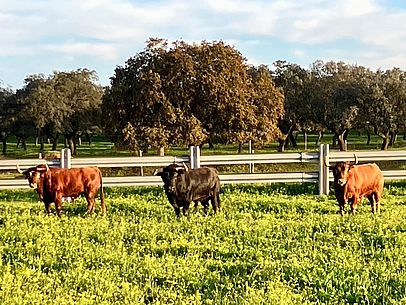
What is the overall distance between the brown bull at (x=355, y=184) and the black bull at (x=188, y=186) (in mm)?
2677

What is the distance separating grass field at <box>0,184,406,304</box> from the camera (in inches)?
269

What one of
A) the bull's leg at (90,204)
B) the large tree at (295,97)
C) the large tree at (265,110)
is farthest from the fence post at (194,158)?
Answer: the large tree at (295,97)

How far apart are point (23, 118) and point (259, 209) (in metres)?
46.5

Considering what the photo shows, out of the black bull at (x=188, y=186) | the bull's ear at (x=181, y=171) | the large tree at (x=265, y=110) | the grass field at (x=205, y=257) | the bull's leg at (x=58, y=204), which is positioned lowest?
the grass field at (x=205, y=257)

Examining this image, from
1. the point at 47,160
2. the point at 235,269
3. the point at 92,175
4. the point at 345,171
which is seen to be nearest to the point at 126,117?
the point at 47,160

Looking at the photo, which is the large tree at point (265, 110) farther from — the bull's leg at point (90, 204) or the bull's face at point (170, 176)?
the bull's face at point (170, 176)

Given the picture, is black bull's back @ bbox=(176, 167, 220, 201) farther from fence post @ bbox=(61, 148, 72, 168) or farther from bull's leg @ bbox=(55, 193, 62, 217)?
fence post @ bbox=(61, 148, 72, 168)

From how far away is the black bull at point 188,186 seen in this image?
1295 cm

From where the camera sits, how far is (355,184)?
43.5 ft

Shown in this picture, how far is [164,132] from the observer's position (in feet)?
104

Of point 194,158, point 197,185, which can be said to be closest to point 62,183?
point 197,185

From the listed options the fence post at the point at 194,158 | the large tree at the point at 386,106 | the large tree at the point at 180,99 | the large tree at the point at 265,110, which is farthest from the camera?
the large tree at the point at 386,106

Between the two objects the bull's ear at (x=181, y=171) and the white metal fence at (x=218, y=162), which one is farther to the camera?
the white metal fence at (x=218, y=162)

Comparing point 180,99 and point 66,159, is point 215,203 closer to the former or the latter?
point 66,159
